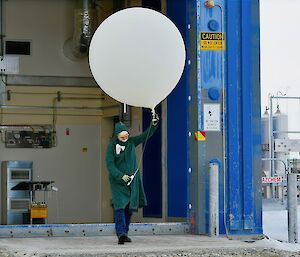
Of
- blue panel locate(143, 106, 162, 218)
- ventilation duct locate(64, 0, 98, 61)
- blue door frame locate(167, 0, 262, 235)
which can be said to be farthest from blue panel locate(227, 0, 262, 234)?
ventilation duct locate(64, 0, 98, 61)

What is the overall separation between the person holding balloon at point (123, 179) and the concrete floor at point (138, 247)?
0.94 ft

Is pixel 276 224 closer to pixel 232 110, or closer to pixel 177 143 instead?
pixel 177 143

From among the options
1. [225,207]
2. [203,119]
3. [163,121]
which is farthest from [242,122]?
[163,121]

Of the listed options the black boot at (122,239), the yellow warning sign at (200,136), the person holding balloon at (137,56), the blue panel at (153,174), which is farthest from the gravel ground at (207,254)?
the blue panel at (153,174)

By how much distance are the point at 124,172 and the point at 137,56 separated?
4.96ft

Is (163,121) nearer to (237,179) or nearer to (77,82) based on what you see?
(237,179)

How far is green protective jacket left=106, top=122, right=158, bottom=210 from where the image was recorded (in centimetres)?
696

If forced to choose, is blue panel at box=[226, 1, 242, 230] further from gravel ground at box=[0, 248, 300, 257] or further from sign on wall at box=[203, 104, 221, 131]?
gravel ground at box=[0, 248, 300, 257]

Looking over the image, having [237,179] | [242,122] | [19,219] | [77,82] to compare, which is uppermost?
[77,82]

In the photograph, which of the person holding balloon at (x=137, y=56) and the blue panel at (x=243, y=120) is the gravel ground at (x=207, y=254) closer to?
the blue panel at (x=243, y=120)

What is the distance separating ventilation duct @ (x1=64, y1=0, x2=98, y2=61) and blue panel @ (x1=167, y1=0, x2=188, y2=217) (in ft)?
6.56

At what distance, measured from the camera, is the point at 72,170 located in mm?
11844

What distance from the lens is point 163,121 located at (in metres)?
9.60

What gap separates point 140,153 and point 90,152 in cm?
183
